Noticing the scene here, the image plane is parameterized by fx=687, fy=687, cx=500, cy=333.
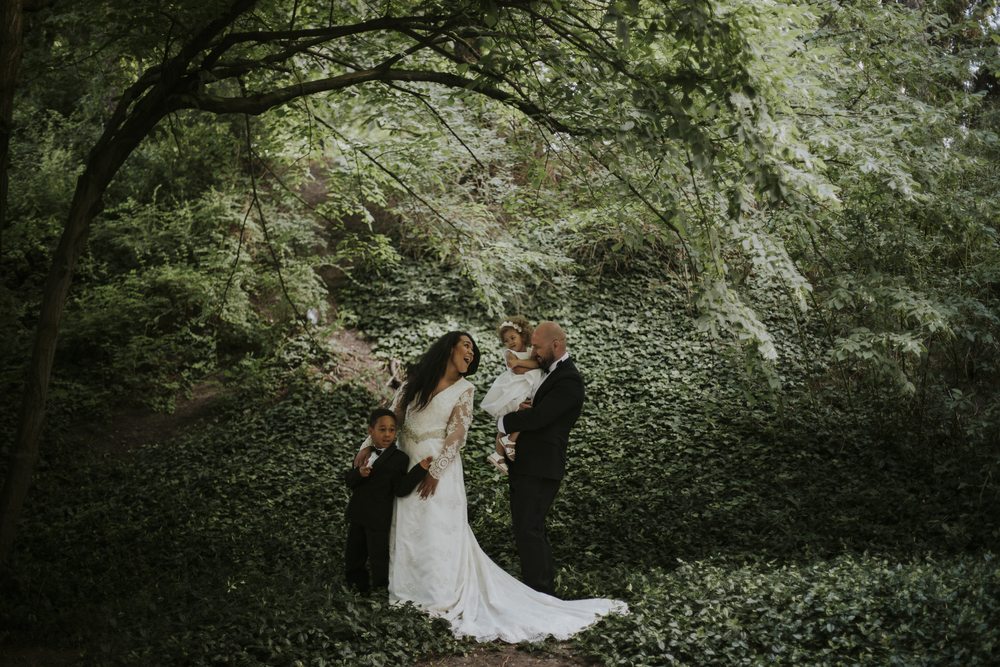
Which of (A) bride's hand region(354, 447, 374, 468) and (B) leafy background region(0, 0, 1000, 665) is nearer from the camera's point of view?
(B) leafy background region(0, 0, 1000, 665)

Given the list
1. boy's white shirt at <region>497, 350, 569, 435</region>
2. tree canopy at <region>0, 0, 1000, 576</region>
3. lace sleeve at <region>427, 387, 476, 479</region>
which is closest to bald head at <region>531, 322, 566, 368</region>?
boy's white shirt at <region>497, 350, 569, 435</region>

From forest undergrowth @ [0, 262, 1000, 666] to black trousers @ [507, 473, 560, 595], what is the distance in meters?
0.34

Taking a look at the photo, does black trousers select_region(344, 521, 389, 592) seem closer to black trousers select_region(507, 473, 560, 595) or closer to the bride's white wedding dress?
the bride's white wedding dress

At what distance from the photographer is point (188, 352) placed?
11.1m

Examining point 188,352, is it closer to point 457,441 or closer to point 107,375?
point 107,375

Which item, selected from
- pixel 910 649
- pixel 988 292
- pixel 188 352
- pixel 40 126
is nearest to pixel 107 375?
pixel 188 352

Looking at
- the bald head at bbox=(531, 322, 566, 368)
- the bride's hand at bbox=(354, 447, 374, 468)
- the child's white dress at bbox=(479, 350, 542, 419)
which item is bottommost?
the bride's hand at bbox=(354, 447, 374, 468)

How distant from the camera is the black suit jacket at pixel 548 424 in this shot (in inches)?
215

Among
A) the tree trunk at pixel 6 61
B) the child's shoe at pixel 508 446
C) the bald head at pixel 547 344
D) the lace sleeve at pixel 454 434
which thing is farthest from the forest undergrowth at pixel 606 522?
the tree trunk at pixel 6 61

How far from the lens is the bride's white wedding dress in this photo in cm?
490

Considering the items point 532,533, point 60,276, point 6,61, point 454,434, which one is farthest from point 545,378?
point 6,61

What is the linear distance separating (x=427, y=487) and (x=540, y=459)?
0.95 meters

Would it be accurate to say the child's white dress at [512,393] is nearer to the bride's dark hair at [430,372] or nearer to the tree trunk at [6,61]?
the bride's dark hair at [430,372]

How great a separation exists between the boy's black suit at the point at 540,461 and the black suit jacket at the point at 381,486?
907 millimetres
